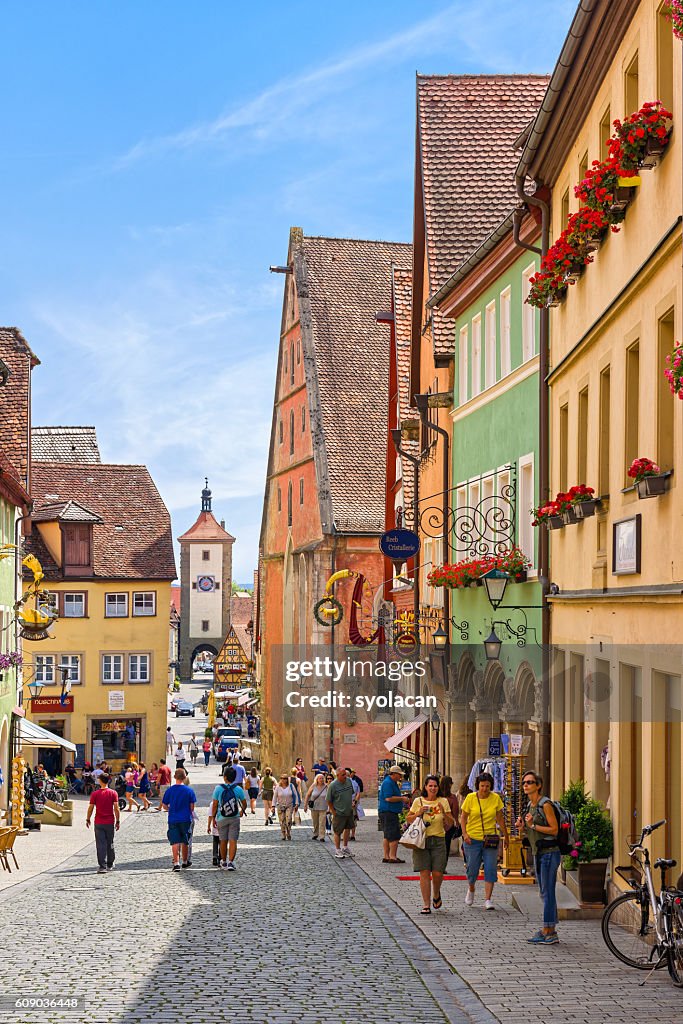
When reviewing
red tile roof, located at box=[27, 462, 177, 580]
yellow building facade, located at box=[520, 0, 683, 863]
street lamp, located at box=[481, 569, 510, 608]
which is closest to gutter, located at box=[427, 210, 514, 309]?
yellow building facade, located at box=[520, 0, 683, 863]

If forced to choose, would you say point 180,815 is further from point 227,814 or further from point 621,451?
point 621,451

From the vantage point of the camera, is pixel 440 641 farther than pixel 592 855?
Yes

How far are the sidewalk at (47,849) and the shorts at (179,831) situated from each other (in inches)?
79.6

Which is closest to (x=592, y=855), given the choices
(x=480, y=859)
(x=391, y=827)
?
(x=480, y=859)

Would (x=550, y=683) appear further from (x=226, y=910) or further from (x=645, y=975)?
(x=645, y=975)

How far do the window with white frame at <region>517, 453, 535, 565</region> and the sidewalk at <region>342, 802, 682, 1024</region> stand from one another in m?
5.10

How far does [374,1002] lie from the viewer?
9648mm

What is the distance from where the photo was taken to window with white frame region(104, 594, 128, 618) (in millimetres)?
51250

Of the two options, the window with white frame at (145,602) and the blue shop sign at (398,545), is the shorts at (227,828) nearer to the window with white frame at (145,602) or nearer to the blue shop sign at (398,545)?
the blue shop sign at (398,545)

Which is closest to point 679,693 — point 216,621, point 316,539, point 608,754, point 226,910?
point 608,754

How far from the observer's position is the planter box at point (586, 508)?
47.8 feet

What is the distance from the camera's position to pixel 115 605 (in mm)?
51406

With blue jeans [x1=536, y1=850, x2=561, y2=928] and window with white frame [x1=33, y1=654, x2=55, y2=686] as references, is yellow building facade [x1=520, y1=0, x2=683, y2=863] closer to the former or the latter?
blue jeans [x1=536, y1=850, x2=561, y2=928]

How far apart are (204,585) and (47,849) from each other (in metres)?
111
